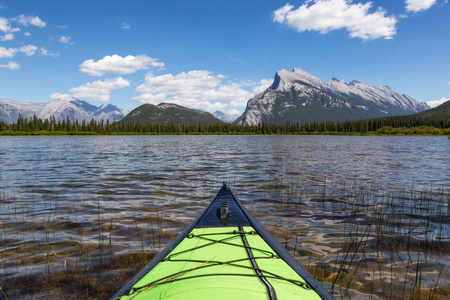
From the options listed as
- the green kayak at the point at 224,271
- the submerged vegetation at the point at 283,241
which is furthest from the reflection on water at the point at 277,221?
the green kayak at the point at 224,271

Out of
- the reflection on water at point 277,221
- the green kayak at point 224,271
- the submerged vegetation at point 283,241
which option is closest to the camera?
the green kayak at point 224,271

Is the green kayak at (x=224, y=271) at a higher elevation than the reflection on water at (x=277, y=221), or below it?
higher

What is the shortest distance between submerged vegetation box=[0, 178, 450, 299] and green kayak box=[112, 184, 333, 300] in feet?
4.86

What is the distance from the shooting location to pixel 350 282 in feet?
17.3

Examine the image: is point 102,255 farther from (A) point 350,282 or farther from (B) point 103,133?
(B) point 103,133

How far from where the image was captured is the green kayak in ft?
10.4

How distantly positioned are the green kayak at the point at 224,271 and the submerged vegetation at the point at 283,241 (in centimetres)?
148

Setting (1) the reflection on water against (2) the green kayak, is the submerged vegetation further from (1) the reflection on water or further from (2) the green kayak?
(2) the green kayak

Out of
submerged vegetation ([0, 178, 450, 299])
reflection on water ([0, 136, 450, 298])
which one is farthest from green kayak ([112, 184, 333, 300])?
reflection on water ([0, 136, 450, 298])

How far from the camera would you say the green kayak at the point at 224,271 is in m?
3.18

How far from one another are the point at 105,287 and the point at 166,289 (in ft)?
8.32

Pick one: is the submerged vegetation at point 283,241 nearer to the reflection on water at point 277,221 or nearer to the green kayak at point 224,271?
the reflection on water at point 277,221

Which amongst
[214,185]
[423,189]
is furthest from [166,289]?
[423,189]

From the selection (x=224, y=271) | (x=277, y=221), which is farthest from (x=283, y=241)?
(x=224, y=271)
